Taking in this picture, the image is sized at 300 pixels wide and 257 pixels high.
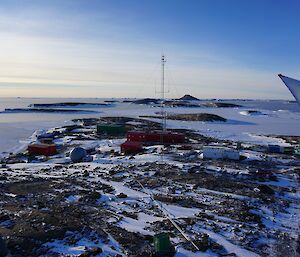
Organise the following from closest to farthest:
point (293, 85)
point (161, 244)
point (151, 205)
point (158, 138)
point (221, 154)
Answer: point (293, 85), point (161, 244), point (151, 205), point (221, 154), point (158, 138)

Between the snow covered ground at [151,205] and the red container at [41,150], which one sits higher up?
the snow covered ground at [151,205]

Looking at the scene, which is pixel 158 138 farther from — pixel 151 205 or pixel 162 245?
pixel 162 245

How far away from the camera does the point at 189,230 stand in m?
10.4

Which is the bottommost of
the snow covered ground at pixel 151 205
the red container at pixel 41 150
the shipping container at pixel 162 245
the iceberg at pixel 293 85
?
the red container at pixel 41 150

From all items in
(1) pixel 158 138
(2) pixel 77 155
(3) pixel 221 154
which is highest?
(3) pixel 221 154

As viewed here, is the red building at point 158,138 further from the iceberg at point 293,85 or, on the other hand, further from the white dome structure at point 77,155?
the iceberg at point 293,85

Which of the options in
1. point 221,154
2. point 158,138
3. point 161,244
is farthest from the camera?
point 158,138

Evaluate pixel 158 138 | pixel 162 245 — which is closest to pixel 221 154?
pixel 158 138

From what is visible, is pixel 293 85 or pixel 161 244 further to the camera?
pixel 161 244

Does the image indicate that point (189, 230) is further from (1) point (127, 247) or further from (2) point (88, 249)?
(2) point (88, 249)

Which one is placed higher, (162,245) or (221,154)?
(221,154)

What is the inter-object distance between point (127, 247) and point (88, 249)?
994 mm

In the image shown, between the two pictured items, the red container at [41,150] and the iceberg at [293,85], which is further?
the red container at [41,150]

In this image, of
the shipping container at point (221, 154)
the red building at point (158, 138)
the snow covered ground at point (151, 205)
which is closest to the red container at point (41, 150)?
the snow covered ground at point (151, 205)
